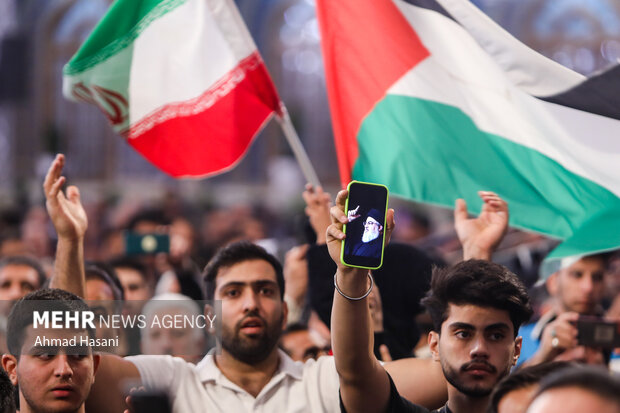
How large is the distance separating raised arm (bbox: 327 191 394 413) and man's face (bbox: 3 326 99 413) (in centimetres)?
66

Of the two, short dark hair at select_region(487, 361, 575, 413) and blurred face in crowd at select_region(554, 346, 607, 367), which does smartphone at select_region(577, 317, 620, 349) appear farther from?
short dark hair at select_region(487, 361, 575, 413)

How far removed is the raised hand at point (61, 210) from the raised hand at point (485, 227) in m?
1.25

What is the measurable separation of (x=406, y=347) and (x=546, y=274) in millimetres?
756

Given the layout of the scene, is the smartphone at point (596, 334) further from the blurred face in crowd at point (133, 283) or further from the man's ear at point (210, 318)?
the blurred face in crowd at point (133, 283)

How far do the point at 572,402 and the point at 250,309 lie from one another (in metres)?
1.66

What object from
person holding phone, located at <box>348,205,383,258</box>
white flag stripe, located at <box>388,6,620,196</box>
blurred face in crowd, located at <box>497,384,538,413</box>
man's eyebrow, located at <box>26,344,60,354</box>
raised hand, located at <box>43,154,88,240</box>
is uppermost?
white flag stripe, located at <box>388,6,620,196</box>

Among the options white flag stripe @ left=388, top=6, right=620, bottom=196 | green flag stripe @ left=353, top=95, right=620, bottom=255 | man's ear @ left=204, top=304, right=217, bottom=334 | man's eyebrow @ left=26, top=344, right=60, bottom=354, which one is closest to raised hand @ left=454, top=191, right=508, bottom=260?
green flag stripe @ left=353, top=95, right=620, bottom=255

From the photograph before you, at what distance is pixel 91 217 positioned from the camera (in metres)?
11.3

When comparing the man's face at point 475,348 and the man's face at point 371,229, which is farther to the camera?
the man's face at point 475,348

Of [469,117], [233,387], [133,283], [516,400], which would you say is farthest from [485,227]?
[133,283]

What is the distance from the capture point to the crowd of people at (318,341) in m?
2.39

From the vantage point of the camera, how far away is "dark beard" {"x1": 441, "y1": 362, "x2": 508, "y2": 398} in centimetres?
260

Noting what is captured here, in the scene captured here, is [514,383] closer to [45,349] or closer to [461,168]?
[45,349]

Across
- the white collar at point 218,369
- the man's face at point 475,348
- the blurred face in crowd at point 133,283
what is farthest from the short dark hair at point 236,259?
the blurred face in crowd at point 133,283
